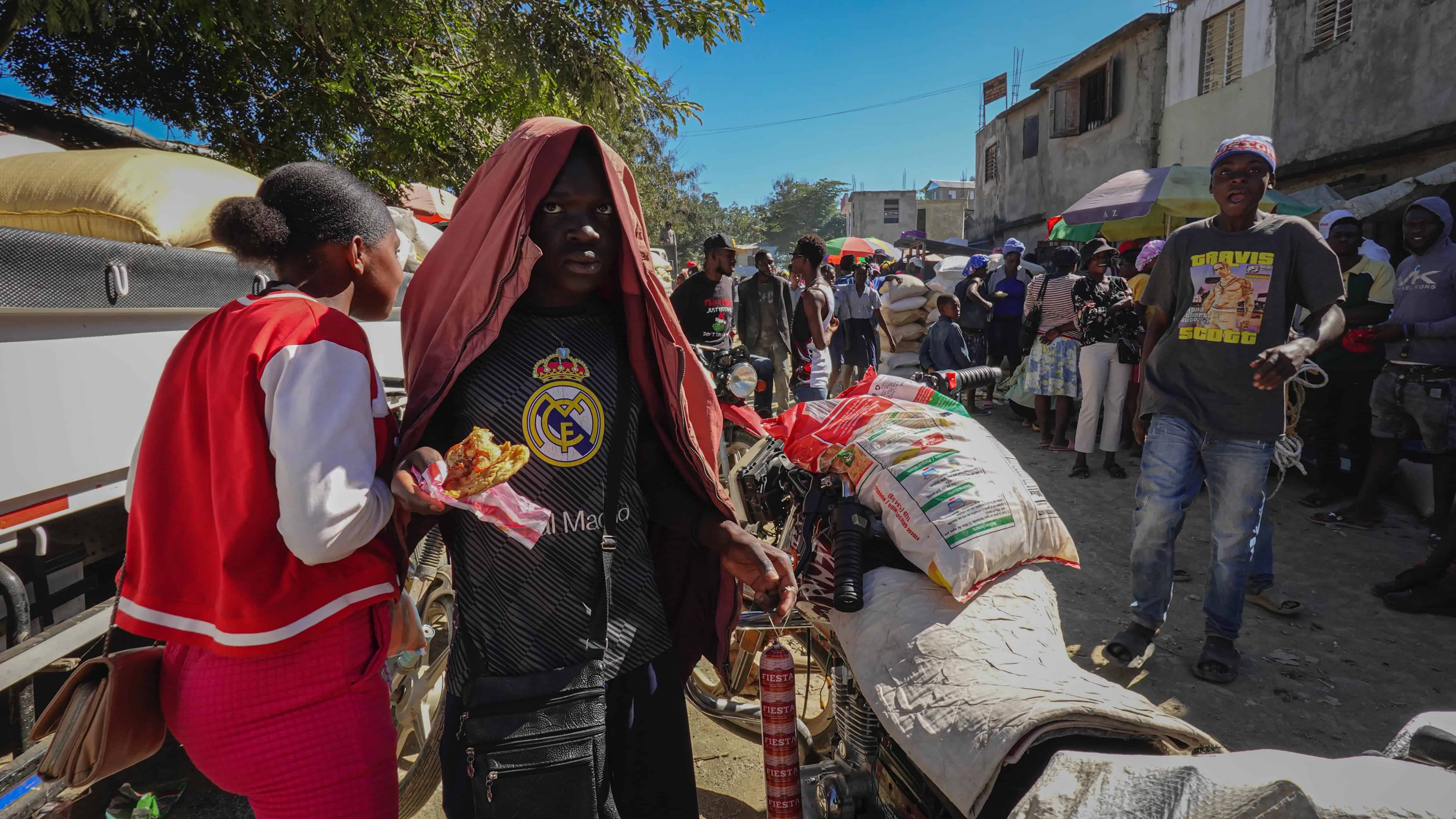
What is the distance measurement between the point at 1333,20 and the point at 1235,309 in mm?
10942

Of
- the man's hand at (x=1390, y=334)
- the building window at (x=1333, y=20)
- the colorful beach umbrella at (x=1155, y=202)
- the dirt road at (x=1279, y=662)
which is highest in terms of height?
the building window at (x=1333, y=20)

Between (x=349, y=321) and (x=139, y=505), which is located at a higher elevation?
(x=349, y=321)

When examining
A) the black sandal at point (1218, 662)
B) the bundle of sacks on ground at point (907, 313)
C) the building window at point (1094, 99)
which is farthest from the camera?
the building window at point (1094, 99)

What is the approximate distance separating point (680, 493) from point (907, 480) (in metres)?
0.62

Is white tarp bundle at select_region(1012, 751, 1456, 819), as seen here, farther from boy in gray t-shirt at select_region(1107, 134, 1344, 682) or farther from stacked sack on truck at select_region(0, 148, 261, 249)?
stacked sack on truck at select_region(0, 148, 261, 249)

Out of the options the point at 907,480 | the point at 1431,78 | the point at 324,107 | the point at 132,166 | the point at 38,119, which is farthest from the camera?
the point at 1431,78

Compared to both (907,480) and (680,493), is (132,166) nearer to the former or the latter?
(680,493)

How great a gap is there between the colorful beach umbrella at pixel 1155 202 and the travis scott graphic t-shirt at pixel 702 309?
192 inches

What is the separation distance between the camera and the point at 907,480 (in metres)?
1.99

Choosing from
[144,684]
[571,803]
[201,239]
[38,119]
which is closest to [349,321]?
[144,684]

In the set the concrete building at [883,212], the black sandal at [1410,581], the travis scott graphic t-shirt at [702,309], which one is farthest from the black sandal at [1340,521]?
the concrete building at [883,212]

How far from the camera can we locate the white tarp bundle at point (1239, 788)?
2.36 ft

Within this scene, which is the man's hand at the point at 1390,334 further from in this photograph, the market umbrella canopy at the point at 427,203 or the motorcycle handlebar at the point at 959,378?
the market umbrella canopy at the point at 427,203

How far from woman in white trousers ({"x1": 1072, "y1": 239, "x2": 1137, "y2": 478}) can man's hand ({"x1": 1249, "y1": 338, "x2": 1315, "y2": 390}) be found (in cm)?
377
